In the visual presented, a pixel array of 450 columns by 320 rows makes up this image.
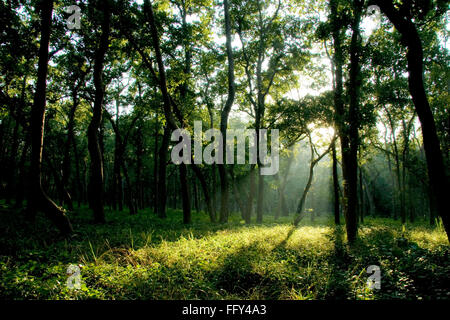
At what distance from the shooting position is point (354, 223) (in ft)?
27.6

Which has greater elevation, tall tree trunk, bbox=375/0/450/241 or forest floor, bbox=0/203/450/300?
tall tree trunk, bbox=375/0/450/241

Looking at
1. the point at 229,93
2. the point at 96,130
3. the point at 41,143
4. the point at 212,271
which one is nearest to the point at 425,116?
the point at 212,271

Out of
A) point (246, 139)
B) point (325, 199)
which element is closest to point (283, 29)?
point (246, 139)

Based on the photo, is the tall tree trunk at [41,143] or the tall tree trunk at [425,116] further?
the tall tree trunk at [41,143]

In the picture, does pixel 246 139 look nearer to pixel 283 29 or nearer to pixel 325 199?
pixel 283 29

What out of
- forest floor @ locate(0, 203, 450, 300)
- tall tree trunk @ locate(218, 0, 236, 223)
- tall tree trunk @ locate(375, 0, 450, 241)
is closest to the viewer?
forest floor @ locate(0, 203, 450, 300)

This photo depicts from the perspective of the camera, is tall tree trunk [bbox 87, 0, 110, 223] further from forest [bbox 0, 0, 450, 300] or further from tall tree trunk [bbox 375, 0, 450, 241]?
tall tree trunk [bbox 375, 0, 450, 241]

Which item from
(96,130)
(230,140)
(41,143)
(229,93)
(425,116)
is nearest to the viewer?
(425,116)

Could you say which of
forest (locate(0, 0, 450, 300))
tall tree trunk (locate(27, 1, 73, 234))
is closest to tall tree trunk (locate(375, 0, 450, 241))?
forest (locate(0, 0, 450, 300))

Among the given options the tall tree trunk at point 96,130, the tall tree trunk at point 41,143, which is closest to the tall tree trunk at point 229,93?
the tall tree trunk at point 96,130

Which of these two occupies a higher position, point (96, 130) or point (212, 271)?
point (96, 130)

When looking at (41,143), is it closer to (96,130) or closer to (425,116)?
(96,130)

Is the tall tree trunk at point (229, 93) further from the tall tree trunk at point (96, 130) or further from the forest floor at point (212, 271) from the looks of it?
the forest floor at point (212, 271)

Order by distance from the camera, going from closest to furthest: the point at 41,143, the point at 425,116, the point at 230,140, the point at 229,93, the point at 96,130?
the point at 425,116 → the point at 41,143 → the point at 96,130 → the point at 229,93 → the point at 230,140
